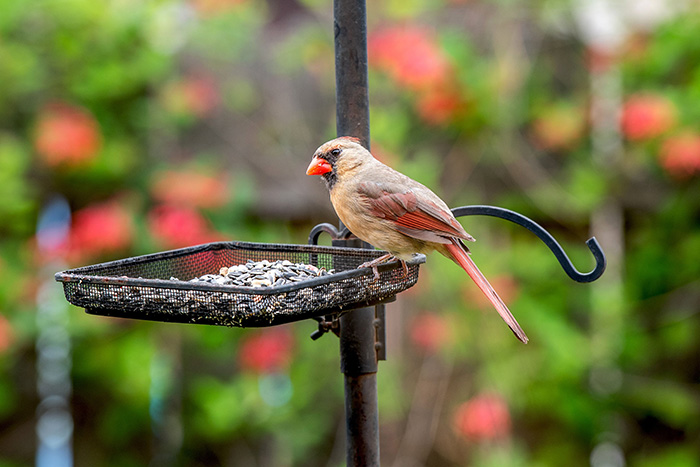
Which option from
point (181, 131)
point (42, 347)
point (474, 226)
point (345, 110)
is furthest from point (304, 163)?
point (345, 110)

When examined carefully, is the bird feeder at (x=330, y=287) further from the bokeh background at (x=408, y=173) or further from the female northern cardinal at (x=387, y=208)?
the bokeh background at (x=408, y=173)

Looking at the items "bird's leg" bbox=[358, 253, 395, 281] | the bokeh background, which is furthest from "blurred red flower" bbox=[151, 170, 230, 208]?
"bird's leg" bbox=[358, 253, 395, 281]

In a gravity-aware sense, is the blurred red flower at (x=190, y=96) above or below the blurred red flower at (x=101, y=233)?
above

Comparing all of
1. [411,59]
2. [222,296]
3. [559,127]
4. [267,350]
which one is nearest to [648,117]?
[559,127]

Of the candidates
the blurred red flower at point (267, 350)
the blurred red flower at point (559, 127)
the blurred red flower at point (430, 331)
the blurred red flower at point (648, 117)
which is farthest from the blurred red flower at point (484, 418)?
the blurred red flower at point (648, 117)

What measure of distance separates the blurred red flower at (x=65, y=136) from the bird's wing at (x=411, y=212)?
2.43m

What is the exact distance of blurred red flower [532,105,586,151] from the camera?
171 inches

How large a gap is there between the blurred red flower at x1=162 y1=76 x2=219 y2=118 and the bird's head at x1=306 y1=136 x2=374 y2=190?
2.16 m

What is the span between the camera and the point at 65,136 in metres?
4.04

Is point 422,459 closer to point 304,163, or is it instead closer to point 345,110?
point 304,163

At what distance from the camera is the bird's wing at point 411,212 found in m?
→ 2.05

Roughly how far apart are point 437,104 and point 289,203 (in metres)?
1.04

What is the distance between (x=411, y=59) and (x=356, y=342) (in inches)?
95.4

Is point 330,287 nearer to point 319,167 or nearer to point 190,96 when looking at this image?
point 319,167
